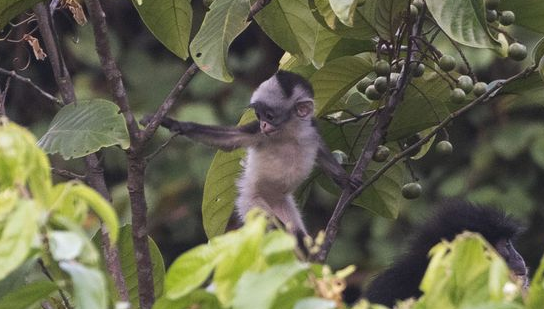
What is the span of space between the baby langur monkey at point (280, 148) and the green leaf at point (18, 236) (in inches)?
68.8

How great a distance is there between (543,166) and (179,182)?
79.0 inches

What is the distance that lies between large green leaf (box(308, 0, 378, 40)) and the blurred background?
11.9 feet

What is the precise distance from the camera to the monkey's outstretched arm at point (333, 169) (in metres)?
2.90

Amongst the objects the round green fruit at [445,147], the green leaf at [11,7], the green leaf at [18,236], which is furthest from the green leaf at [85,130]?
the green leaf at [18,236]

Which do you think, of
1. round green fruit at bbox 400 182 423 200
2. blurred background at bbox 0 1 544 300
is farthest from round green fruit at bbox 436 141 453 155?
→ blurred background at bbox 0 1 544 300

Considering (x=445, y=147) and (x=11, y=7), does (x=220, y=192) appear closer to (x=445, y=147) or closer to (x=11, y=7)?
(x=445, y=147)

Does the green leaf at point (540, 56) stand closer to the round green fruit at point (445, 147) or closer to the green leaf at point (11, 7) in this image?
the round green fruit at point (445, 147)

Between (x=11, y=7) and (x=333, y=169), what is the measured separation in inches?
35.6

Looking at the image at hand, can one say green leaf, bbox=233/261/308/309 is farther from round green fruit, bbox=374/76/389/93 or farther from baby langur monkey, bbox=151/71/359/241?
baby langur monkey, bbox=151/71/359/241

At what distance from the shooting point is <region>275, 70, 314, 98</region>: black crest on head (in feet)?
10.2

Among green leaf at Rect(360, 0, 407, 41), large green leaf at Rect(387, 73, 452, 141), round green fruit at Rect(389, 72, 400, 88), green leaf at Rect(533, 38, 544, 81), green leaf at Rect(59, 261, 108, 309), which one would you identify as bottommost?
large green leaf at Rect(387, 73, 452, 141)

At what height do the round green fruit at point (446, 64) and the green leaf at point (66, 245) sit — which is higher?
the green leaf at point (66, 245)

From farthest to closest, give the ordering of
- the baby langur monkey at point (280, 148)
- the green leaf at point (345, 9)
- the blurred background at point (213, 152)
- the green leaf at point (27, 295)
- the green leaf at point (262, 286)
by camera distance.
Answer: the blurred background at point (213, 152) → the baby langur monkey at point (280, 148) → the green leaf at point (345, 9) → the green leaf at point (27, 295) → the green leaf at point (262, 286)

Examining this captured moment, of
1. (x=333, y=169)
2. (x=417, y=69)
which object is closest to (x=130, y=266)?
(x=333, y=169)
